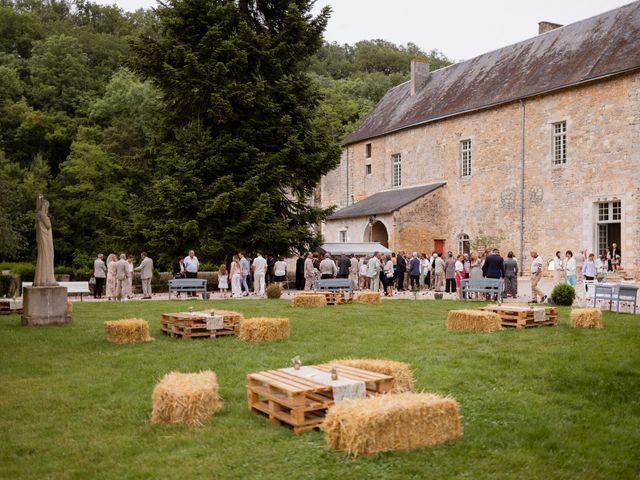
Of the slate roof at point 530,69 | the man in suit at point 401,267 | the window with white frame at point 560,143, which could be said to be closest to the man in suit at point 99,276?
the man in suit at point 401,267

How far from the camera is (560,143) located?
29266mm

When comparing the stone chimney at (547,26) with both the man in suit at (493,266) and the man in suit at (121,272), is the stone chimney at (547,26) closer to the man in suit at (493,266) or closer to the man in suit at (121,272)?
the man in suit at (493,266)

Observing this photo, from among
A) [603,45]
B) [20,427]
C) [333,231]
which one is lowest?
[20,427]

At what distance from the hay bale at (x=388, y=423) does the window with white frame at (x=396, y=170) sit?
34151mm

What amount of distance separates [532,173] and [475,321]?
18998mm

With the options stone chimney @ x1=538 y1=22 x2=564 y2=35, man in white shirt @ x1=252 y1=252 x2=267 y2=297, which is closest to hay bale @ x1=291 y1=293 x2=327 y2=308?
man in white shirt @ x1=252 y1=252 x2=267 y2=297

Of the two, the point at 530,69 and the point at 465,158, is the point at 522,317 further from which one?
the point at 465,158

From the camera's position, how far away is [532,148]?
98.9 ft

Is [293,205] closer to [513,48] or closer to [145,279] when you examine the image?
[145,279]

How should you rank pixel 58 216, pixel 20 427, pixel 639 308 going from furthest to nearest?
pixel 58 216 → pixel 639 308 → pixel 20 427

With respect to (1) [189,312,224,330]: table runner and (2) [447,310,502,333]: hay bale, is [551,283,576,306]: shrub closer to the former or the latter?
(2) [447,310,502,333]: hay bale

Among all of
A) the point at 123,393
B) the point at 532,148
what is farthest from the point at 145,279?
the point at 532,148

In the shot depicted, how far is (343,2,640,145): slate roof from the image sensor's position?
27.6 metres

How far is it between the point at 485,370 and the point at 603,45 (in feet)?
79.2
